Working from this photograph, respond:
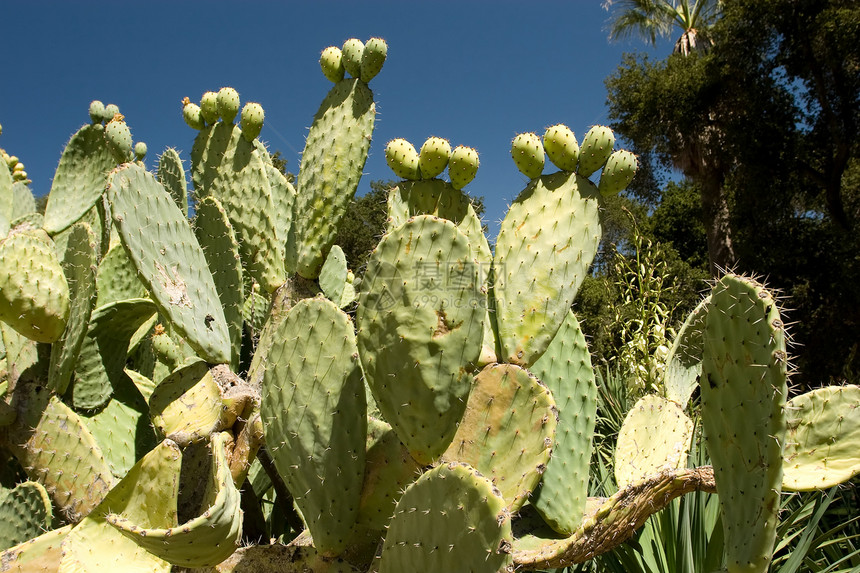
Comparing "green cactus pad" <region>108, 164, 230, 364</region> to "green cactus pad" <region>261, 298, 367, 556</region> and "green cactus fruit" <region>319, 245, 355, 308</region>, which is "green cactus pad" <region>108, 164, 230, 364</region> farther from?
"green cactus fruit" <region>319, 245, 355, 308</region>

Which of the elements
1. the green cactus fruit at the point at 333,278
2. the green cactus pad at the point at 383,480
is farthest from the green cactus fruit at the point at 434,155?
the green cactus fruit at the point at 333,278

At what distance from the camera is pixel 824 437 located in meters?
1.60

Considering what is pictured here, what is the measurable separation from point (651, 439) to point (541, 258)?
0.91 m

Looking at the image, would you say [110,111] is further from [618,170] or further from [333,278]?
[618,170]

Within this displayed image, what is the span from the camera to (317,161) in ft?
6.95

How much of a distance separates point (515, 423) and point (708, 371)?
0.46 metres

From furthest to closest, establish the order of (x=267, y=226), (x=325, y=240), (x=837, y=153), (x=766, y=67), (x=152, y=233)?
(x=766, y=67) < (x=837, y=153) < (x=267, y=226) < (x=325, y=240) < (x=152, y=233)

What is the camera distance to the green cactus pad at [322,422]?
4.71ft

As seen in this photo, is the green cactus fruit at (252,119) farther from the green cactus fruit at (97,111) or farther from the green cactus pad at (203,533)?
the green cactus pad at (203,533)

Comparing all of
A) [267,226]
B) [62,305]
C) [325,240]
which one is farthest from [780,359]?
[62,305]

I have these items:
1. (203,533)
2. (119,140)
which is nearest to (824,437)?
(203,533)

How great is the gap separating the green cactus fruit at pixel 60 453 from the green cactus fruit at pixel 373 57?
1.47 m

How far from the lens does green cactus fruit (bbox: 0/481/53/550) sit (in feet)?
5.81

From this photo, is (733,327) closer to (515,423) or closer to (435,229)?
(515,423)
